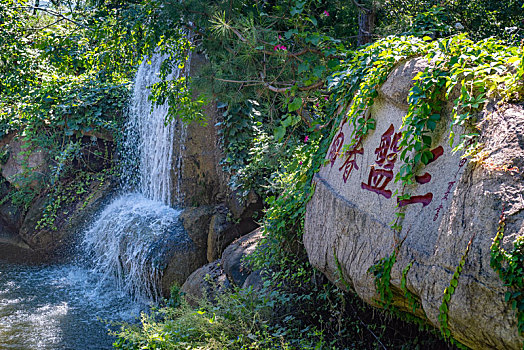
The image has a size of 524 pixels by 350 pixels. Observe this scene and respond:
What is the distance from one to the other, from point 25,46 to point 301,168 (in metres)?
6.84

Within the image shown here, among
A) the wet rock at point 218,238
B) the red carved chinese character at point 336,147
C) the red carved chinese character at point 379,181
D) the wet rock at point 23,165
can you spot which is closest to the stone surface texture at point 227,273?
the wet rock at point 218,238

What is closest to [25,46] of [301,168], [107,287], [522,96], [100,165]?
[100,165]

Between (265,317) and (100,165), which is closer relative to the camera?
(265,317)

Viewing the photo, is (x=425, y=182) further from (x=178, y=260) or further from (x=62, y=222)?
(x=62, y=222)

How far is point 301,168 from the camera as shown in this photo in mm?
4398

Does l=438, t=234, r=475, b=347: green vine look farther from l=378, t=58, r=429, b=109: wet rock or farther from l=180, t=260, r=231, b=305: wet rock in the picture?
l=180, t=260, r=231, b=305: wet rock

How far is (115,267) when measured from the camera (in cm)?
684

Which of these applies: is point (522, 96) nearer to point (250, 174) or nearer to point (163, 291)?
point (250, 174)

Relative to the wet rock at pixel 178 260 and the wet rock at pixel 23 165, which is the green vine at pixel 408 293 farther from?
the wet rock at pixel 23 165

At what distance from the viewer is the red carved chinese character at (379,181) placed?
289cm

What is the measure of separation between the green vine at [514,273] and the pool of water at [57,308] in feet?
11.0

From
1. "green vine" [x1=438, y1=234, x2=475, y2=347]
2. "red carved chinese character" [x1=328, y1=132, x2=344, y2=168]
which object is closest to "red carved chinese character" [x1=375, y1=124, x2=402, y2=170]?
"red carved chinese character" [x1=328, y1=132, x2=344, y2=168]

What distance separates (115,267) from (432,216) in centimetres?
536

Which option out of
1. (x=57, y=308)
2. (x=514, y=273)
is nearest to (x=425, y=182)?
(x=514, y=273)
